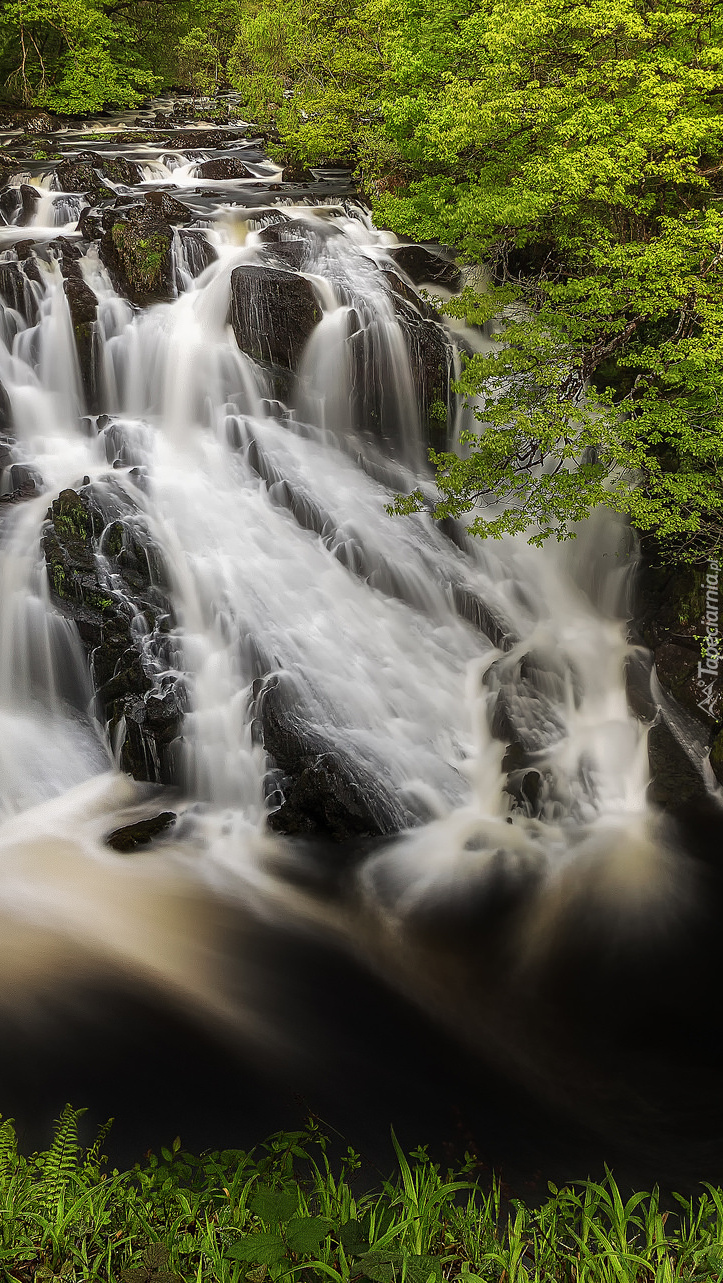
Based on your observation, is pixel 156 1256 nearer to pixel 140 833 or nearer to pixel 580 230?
pixel 140 833

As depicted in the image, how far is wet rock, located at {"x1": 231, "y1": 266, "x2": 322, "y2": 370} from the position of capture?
38.1ft

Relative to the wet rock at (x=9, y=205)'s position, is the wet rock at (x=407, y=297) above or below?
below

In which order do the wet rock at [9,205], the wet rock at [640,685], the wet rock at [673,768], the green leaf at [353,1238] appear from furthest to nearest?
the wet rock at [9,205]
the wet rock at [640,685]
the wet rock at [673,768]
the green leaf at [353,1238]

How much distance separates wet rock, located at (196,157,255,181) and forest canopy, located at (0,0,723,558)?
540cm

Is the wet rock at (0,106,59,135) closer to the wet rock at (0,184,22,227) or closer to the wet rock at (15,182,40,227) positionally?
the wet rock at (15,182,40,227)

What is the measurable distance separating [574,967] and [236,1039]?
3029 millimetres

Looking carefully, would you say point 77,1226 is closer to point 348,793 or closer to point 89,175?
point 348,793

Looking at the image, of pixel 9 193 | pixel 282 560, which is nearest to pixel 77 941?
pixel 282 560

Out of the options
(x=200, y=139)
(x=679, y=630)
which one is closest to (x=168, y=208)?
(x=200, y=139)

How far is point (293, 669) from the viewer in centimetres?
924

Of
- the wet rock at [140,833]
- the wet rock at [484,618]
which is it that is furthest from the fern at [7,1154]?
the wet rock at [484,618]

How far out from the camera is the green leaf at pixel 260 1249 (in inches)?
112

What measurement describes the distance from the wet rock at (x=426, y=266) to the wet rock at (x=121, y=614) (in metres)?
6.50

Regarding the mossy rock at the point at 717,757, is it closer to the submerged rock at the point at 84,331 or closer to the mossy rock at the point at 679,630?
the mossy rock at the point at 679,630
